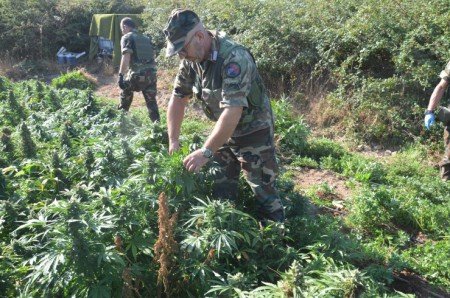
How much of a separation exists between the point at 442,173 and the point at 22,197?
4945mm

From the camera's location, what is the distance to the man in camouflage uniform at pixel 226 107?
10.00 feet

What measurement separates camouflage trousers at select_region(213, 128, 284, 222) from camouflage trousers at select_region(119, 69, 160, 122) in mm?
3903

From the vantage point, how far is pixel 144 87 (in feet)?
24.2

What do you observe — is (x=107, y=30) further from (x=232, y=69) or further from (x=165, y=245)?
(x=165, y=245)

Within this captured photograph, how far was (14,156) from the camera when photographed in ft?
15.0

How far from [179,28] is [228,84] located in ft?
1.72

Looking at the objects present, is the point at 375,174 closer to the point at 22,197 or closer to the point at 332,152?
the point at 332,152

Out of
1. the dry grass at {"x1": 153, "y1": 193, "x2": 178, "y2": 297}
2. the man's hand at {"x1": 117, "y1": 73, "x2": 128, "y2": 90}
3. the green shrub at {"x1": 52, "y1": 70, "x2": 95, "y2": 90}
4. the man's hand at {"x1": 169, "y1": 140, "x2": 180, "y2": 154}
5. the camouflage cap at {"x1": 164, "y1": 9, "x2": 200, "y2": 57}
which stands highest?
the camouflage cap at {"x1": 164, "y1": 9, "x2": 200, "y2": 57}

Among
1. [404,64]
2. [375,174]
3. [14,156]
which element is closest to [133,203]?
[14,156]

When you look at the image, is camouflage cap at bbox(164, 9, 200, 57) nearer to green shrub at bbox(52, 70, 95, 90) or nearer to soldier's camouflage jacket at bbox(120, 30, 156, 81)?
soldier's camouflage jacket at bbox(120, 30, 156, 81)

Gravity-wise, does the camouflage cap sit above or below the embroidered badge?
above

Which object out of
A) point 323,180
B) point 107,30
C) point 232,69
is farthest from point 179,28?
point 107,30

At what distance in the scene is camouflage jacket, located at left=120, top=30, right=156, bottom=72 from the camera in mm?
7027

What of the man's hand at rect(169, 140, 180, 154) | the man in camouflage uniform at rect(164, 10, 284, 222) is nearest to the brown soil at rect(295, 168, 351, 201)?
the man in camouflage uniform at rect(164, 10, 284, 222)
